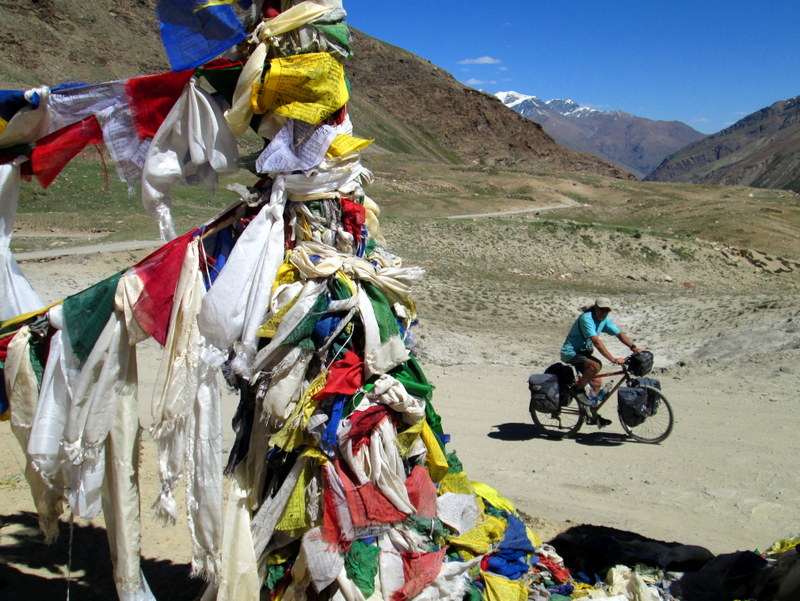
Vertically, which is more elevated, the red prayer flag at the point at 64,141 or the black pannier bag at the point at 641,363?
the red prayer flag at the point at 64,141

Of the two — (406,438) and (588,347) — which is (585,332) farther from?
(406,438)

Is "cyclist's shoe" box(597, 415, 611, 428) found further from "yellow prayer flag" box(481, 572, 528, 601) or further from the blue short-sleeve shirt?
"yellow prayer flag" box(481, 572, 528, 601)

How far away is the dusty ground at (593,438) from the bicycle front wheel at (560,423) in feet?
0.45

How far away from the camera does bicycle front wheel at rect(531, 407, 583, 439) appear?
28.1 feet

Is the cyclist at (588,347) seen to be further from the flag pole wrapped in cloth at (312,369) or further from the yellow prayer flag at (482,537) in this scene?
the flag pole wrapped in cloth at (312,369)

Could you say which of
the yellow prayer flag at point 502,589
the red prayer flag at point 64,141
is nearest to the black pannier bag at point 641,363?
the yellow prayer flag at point 502,589

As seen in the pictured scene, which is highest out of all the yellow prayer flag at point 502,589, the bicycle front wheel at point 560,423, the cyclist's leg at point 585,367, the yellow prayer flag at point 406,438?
the yellow prayer flag at point 406,438

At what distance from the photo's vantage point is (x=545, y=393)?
835cm

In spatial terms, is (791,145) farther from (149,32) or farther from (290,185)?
(290,185)

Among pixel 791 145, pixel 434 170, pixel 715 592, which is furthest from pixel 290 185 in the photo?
pixel 791 145

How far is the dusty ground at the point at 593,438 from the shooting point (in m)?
5.27

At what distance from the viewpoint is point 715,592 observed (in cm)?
411

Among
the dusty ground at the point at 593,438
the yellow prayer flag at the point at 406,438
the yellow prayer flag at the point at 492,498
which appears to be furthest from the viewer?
the dusty ground at the point at 593,438

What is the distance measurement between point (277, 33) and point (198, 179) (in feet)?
2.68
